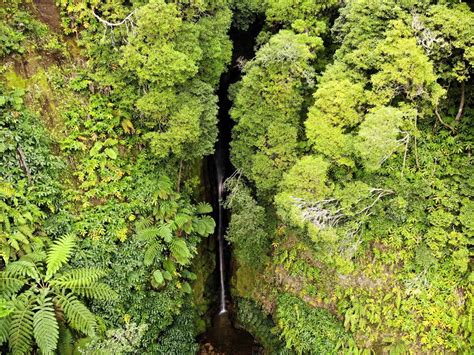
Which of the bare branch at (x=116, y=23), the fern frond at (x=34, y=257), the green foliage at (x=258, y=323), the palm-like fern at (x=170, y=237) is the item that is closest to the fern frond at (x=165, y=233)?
the palm-like fern at (x=170, y=237)

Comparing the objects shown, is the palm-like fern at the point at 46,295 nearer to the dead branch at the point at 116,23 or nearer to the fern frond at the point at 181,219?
the fern frond at the point at 181,219

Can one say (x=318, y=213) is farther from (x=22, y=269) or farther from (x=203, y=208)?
(x=22, y=269)

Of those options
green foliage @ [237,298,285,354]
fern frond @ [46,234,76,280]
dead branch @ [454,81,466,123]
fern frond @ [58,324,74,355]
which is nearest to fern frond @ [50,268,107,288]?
fern frond @ [46,234,76,280]

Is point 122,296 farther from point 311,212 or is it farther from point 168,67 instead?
point 168,67

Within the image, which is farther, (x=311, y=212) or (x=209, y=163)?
(x=209, y=163)

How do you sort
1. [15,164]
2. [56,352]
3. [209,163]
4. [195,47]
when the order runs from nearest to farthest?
[56,352], [15,164], [195,47], [209,163]

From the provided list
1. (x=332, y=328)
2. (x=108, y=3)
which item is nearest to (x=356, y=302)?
(x=332, y=328)
